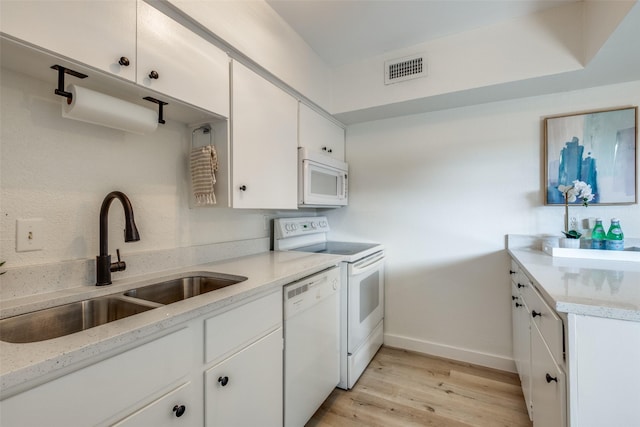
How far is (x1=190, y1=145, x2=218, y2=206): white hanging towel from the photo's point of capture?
59.0 inches

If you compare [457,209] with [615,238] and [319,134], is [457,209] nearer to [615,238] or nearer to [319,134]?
[615,238]

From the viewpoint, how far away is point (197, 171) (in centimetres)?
154

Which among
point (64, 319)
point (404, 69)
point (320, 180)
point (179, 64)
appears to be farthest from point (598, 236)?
point (64, 319)

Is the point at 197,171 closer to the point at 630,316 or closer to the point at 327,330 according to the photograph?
the point at 327,330

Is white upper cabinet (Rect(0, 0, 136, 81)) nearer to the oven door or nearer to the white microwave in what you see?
the white microwave

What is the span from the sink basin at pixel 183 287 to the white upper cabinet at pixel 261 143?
0.38m

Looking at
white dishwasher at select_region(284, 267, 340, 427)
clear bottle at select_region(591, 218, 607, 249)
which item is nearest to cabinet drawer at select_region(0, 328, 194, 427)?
white dishwasher at select_region(284, 267, 340, 427)

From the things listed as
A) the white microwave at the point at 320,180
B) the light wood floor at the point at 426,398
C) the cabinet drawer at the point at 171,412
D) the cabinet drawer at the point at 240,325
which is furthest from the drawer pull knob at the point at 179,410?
the white microwave at the point at 320,180

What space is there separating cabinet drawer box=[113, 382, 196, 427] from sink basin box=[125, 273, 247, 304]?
1.69 feet

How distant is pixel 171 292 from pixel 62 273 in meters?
0.42

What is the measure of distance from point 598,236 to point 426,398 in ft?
4.90

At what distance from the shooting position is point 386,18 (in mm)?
1833

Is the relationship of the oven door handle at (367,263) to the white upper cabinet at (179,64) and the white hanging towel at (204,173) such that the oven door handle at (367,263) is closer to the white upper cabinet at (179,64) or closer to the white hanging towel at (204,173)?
the white hanging towel at (204,173)

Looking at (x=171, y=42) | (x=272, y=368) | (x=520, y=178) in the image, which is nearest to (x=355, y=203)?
(x=520, y=178)
